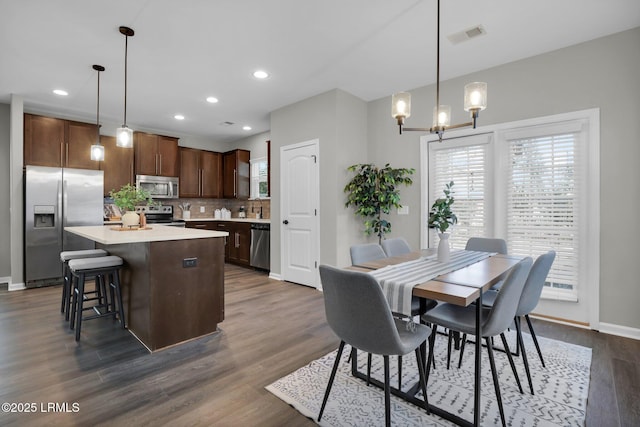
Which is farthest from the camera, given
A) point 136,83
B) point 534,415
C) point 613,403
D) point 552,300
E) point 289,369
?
point 136,83

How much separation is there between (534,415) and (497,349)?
2.52ft

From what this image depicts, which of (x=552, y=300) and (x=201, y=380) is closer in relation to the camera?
(x=201, y=380)

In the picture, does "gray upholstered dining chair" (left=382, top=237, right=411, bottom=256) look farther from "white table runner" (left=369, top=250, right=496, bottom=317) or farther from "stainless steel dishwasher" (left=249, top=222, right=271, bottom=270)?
"stainless steel dishwasher" (left=249, top=222, right=271, bottom=270)

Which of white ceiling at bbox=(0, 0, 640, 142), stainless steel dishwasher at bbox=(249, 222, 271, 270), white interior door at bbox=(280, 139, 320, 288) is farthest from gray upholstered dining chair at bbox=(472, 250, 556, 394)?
stainless steel dishwasher at bbox=(249, 222, 271, 270)

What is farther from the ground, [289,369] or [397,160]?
[397,160]

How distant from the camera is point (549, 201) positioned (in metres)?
3.15

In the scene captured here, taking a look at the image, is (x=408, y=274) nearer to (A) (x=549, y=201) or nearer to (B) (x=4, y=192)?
(A) (x=549, y=201)

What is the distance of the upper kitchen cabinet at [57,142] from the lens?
4.54 metres

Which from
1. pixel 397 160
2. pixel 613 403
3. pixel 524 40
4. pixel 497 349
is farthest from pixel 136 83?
pixel 613 403

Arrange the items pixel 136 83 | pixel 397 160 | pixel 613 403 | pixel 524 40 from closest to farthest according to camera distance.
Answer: pixel 613 403
pixel 524 40
pixel 136 83
pixel 397 160

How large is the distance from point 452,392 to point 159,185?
19.0 feet

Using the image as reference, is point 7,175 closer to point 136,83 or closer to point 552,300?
point 136,83

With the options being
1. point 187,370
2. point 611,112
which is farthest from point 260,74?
point 611,112

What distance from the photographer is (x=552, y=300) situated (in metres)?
3.16
